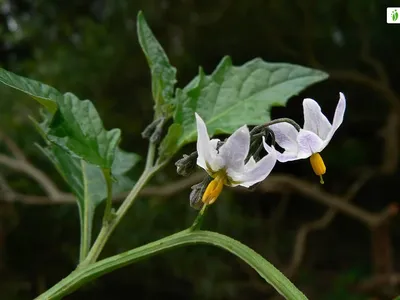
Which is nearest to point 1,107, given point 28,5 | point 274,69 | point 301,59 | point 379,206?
point 28,5

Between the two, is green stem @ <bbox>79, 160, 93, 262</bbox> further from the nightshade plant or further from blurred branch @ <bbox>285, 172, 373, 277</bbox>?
blurred branch @ <bbox>285, 172, 373, 277</bbox>

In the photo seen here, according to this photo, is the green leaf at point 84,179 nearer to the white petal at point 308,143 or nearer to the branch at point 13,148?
the white petal at point 308,143

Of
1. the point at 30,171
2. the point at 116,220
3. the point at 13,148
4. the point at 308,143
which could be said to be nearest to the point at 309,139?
the point at 308,143

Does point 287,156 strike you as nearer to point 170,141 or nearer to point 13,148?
point 170,141

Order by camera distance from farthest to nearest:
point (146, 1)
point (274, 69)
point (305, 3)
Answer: point (146, 1)
point (305, 3)
point (274, 69)

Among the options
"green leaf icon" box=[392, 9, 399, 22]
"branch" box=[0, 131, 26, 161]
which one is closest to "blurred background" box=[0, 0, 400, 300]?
"branch" box=[0, 131, 26, 161]

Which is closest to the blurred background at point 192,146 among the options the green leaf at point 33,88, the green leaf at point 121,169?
the green leaf at point 121,169

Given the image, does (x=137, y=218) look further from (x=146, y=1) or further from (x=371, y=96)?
(x=371, y=96)
